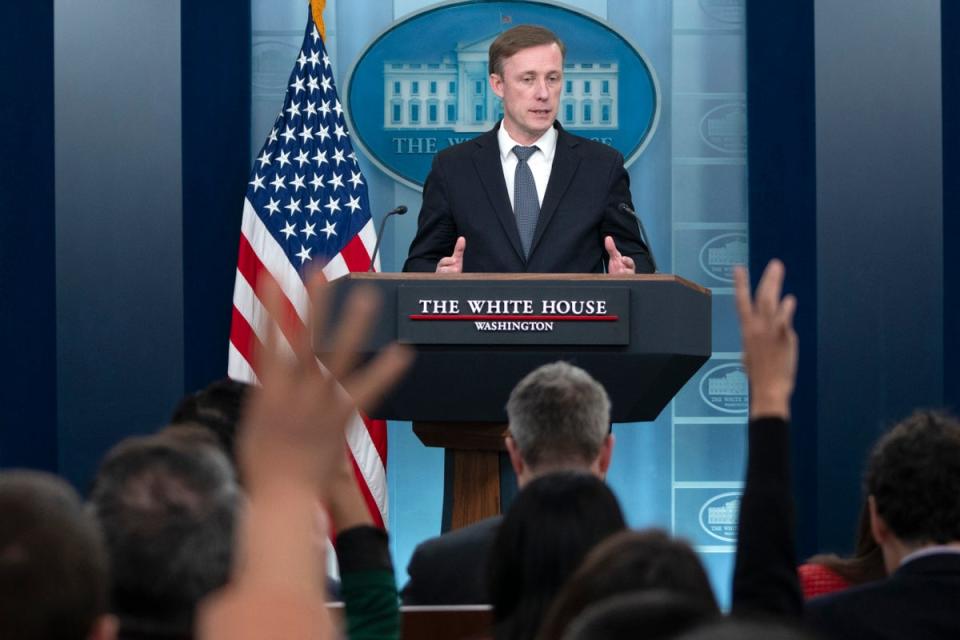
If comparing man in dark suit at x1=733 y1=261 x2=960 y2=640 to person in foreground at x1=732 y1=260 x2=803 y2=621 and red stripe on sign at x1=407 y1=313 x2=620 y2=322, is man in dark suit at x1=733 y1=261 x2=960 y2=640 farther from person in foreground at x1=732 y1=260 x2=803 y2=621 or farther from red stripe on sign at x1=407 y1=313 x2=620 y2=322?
→ red stripe on sign at x1=407 y1=313 x2=620 y2=322

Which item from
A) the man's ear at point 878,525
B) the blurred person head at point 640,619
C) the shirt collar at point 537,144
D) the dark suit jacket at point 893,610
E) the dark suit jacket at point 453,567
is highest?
the shirt collar at point 537,144

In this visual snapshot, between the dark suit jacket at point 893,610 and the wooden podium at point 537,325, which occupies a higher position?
the wooden podium at point 537,325

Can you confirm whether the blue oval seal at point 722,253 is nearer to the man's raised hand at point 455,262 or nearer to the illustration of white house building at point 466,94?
the illustration of white house building at point 466,94

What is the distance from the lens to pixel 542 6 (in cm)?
577

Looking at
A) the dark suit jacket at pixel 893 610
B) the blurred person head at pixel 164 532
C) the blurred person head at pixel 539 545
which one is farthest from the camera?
the dark suit jacket at pixel 893 610

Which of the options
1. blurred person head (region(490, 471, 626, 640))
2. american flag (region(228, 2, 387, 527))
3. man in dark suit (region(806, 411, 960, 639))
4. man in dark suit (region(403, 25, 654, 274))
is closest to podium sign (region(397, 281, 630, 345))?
man in dark suit (region(403, 25, 654, 274))

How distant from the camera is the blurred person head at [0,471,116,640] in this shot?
977mm

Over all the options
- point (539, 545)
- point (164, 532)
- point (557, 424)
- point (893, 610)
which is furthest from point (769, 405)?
point (557, 424)

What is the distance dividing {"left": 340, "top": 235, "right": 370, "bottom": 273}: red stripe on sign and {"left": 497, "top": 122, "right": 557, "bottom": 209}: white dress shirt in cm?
140

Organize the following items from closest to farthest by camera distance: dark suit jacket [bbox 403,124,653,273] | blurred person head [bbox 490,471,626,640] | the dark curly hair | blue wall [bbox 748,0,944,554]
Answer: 1. blurred person head [bbox 490,471,626,640]
2. the dark curly hair
3. dark suit jacket [bbox 403,124,653,273]
4. blue wall [bbox 748,0,944,554]

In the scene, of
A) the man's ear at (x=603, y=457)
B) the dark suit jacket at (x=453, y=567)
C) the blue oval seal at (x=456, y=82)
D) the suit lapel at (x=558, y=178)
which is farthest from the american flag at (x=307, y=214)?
the man's ear at (x=603, y=457)

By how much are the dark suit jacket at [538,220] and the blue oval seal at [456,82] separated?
5.73ft

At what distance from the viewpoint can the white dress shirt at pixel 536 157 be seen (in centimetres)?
405

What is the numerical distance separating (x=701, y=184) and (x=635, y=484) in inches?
51.6
